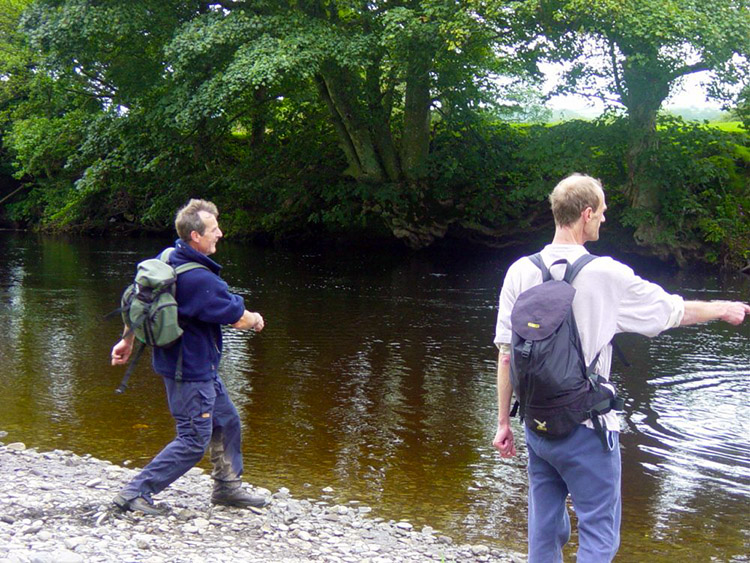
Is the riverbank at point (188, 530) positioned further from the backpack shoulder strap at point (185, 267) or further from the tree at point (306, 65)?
the tree at point (306, 65)

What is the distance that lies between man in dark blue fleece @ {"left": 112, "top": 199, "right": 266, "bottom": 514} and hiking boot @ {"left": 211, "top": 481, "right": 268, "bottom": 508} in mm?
383

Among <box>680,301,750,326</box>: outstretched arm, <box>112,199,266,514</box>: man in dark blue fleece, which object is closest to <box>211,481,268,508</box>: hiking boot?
<box>112,199,266,514</box>: man in dark blue fleece

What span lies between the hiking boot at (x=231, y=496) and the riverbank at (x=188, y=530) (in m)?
0.06

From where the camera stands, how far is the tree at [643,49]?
17.7m

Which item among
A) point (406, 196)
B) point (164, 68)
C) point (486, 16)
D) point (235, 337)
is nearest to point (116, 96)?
point (164, 68)

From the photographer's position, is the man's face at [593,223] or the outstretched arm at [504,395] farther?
the outstretched arm at [504,395]

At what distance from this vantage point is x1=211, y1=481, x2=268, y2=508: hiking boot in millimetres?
5668

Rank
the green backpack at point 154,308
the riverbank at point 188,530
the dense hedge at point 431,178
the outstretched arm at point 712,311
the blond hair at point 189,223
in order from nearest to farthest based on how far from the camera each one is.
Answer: the outstretched arm at point 712,311 < the riverbank at point 188,530 < the green backpack at point 154,308 < the blond hair at point 189,223 < the dense hedge at point 431,178

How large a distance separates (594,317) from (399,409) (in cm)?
603

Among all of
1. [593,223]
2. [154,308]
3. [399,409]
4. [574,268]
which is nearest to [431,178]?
[399,409]

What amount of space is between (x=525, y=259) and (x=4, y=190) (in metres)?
45.8

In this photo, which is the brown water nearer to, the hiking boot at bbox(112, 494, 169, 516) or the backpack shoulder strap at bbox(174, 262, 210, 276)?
the hiking boot at bbox(112, 494, 169, 516)

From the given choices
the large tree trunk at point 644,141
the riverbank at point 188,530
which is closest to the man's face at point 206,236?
the riverbank at point 188,530

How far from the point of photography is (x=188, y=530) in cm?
515
